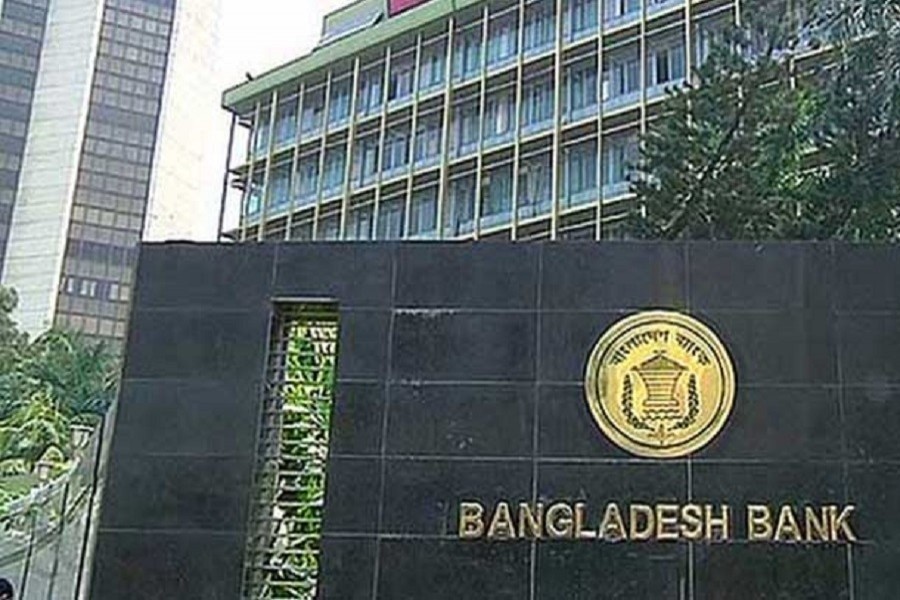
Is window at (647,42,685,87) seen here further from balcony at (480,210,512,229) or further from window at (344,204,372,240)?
window at (344,204,372,240)

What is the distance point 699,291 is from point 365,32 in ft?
91.5

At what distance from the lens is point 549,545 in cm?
685

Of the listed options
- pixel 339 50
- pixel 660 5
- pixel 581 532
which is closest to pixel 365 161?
pixel 339 50

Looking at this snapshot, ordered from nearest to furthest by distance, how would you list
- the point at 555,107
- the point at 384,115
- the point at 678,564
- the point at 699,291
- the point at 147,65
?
the point at 678,564, the point at 699,291, the point at 555,107, the point at 384,115, the point at 147,65

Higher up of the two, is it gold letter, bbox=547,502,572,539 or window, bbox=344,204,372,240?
window, bbox=344,204,372,240

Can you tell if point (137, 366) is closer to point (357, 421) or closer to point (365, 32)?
point (357, 421)

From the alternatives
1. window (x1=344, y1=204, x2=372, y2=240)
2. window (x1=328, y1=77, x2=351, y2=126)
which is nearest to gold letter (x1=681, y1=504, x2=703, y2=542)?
window (x1=344, y1=204, x2=372, y2=240)

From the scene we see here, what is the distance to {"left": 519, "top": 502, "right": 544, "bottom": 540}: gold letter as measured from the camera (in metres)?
6.88

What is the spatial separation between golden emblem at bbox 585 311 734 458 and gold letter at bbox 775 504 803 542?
0.59 m

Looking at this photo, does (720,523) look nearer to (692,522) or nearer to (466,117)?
(692,522)

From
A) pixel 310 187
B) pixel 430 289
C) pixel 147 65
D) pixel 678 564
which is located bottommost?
pixel 678 564

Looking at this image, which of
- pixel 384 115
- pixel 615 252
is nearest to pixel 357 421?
pixel 615 252

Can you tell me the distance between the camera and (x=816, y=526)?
6.74m

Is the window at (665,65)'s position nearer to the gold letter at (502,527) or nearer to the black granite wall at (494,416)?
the black granite wall at (494,416)
